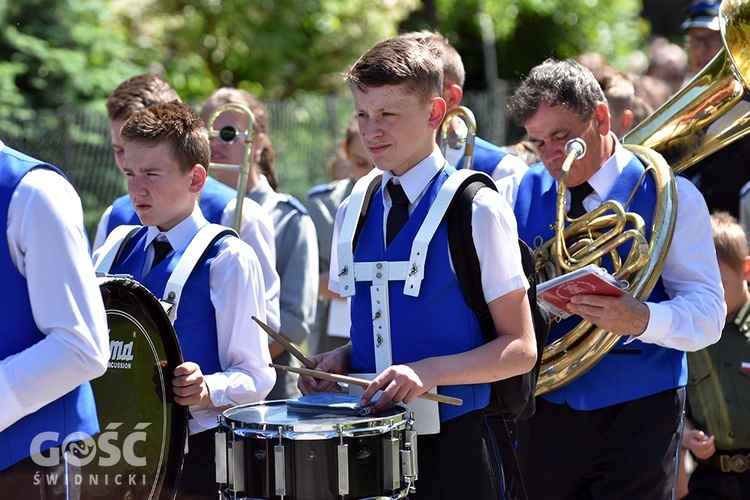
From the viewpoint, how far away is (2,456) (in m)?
2.45

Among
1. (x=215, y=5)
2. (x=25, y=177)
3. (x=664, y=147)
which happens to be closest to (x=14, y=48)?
(x=215, y=5)

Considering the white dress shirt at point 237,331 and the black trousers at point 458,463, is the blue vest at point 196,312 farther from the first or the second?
the black trousers at point 458,463

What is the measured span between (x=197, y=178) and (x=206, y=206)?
29.3 inches

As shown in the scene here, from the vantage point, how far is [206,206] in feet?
14.2

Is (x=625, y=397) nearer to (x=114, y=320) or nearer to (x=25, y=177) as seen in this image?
(x=114, y=320)

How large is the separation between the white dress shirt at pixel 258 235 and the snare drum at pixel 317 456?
1.34m

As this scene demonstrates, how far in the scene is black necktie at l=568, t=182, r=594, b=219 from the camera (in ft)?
12.2

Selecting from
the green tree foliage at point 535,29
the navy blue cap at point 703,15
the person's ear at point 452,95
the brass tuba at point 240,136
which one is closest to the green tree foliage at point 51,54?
the brass tuba at point 240,136

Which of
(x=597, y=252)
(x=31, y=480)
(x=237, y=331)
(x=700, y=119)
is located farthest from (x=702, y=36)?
(x=31, y=480)

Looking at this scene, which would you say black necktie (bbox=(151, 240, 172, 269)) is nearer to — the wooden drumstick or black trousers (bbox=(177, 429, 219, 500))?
black trousers (bbox=(177, 429, 219, 500))

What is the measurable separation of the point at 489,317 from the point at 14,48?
399 inches

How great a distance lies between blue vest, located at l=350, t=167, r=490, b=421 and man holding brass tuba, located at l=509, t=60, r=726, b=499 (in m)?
0.71

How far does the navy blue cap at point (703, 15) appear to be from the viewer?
5.57 metres

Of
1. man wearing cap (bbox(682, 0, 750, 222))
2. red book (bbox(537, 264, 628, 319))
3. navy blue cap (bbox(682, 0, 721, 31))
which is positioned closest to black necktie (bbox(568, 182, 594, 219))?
red book (bbox(537, 264, 628, 319))
